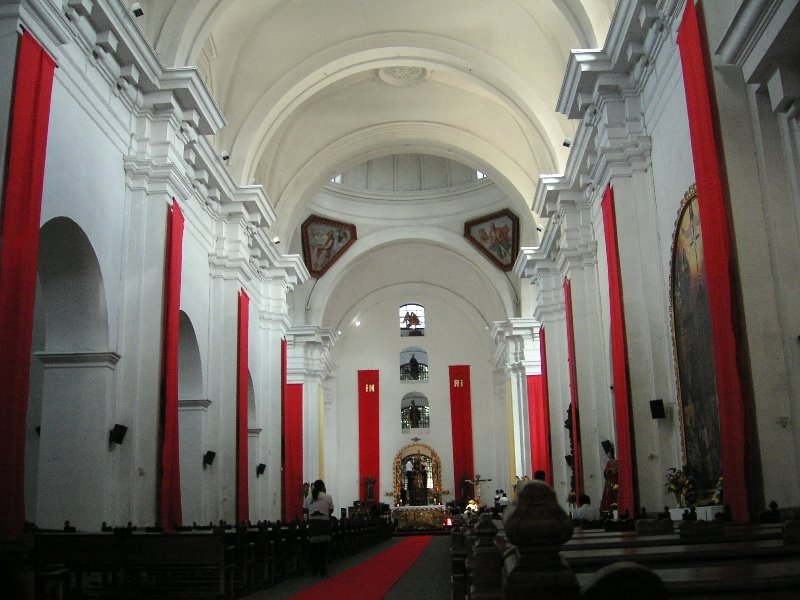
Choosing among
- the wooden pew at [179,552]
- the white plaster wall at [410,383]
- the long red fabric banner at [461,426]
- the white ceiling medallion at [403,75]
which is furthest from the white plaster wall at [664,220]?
the white plaster wall at [410,383]

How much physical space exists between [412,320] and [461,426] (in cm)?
430

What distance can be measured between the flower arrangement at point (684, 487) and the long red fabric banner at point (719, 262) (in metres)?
0.90

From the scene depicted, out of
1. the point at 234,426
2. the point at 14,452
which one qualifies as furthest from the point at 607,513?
the point at 14,452

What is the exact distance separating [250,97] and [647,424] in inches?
347

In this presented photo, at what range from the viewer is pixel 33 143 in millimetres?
7191

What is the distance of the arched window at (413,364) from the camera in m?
31.4

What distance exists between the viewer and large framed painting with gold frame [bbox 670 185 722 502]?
7.73 meters

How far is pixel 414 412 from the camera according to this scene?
30719 mm

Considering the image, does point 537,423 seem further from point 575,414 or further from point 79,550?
point 79,550

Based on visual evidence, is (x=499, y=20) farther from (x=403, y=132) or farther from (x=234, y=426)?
(x=234, y=426)

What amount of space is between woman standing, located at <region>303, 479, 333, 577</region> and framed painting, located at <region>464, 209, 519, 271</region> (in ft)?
51.5

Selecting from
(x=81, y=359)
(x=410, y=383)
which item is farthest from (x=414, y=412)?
(x=81, y=359)

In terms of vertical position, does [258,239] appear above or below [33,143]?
above

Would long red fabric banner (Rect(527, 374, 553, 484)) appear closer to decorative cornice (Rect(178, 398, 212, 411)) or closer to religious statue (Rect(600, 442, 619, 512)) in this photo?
religious statue (Rect(600, 442, 619, 512))
